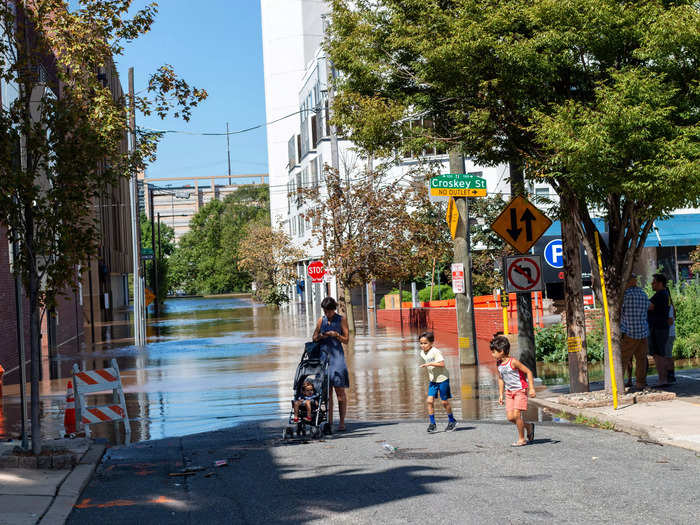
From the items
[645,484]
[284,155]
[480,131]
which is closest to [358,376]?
[480,131]

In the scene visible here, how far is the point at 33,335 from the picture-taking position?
1023 cm

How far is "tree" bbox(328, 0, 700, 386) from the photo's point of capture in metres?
11.4

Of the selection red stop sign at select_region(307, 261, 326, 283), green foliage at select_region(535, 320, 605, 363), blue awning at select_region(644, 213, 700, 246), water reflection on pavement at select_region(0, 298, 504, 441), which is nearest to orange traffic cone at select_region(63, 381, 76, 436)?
water reflection on pavement at select_region(0, 298, 504, 441)

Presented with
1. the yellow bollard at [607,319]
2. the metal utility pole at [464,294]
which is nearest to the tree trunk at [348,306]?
the metal utility pole at [464,294]

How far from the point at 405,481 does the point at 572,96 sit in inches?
287

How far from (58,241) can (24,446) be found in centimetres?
242

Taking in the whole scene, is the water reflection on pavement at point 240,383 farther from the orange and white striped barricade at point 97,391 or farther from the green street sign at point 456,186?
the green street sign at point 456,186

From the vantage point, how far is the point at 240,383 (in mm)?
19578

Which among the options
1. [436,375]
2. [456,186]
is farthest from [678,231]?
[436,375]

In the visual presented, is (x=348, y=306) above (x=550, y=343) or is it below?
above

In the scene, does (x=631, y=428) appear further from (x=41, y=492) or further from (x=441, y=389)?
(x=41, y=492)

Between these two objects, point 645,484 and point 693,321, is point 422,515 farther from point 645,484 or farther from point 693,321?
point 693,321

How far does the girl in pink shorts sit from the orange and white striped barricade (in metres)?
5.43

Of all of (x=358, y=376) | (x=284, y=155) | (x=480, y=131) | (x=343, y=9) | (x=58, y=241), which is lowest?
(x=358, y=376)
